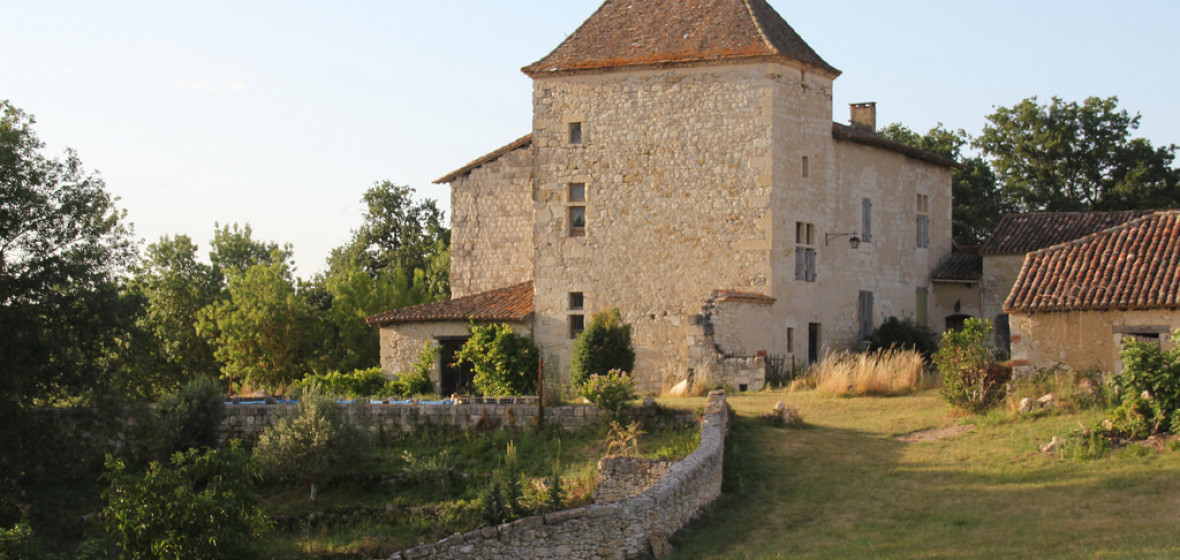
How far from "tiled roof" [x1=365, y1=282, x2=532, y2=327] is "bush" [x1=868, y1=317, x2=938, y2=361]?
28.3 feet

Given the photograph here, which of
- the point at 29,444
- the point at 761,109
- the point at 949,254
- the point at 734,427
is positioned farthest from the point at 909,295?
the point at 29,444

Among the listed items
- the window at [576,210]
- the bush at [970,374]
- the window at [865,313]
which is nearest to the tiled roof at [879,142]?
the window at [865,313]

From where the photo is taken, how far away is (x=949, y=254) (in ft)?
123

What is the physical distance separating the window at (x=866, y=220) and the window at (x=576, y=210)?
710cm

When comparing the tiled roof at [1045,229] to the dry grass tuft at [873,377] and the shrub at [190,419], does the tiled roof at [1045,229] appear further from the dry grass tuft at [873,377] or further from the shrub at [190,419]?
the shrub at [190,419]

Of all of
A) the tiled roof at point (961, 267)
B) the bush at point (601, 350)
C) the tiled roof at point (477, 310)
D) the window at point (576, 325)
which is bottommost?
the bush at point (601, 350)

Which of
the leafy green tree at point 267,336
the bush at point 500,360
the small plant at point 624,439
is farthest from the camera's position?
the leafy green tree at point 267,336

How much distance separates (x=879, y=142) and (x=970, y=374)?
11.3 metres

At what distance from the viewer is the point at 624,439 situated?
22.9m

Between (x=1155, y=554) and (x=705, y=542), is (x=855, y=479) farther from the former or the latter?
(x=1155, y=554)

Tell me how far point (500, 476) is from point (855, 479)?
5.38 m

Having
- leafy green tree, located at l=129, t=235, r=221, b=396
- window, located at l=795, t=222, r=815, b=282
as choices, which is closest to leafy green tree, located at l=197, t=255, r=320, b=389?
leafy green tree, located at l=129, t=235, r=221, b=396

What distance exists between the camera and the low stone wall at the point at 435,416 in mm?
25000

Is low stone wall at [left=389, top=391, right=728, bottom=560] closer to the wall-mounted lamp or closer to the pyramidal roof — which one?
the pyramidal roof
